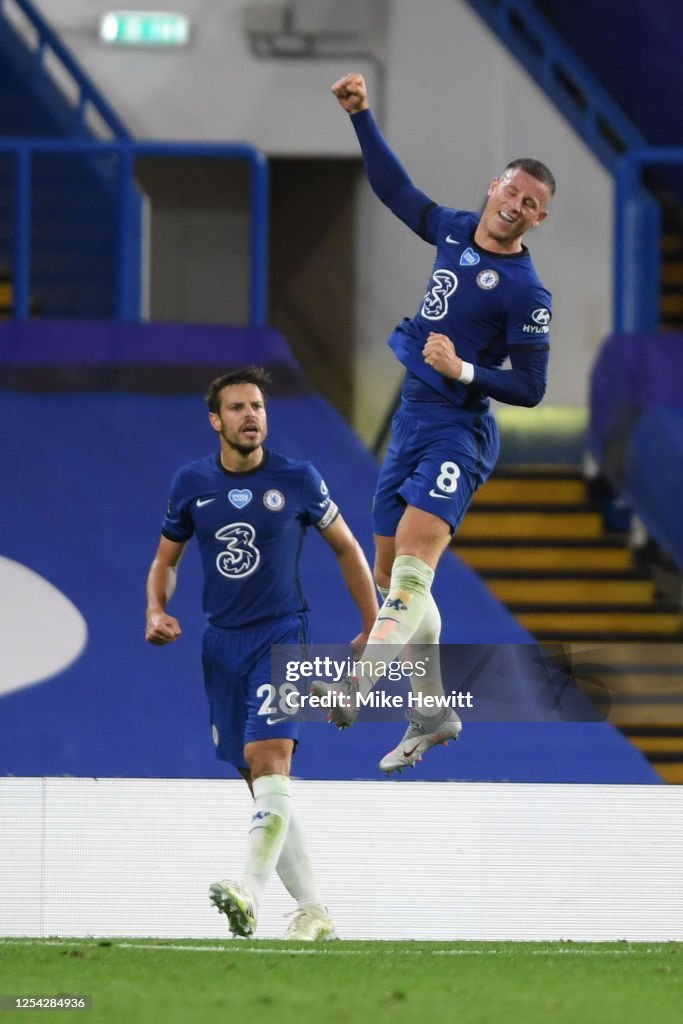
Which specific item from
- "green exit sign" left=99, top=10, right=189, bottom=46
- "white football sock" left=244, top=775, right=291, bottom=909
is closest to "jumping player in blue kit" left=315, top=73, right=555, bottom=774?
"white football sock" left=244, top=775, right=291, bottom=909

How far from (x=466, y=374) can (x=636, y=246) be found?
3.12m

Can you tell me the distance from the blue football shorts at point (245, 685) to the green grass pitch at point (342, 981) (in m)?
0.65

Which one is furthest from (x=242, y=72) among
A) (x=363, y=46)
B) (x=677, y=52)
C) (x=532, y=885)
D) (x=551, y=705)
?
(x=532, y=885)

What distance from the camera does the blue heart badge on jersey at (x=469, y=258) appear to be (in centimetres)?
545

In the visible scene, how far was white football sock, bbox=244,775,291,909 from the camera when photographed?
570cm

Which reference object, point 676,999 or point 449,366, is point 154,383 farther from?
point 676,999

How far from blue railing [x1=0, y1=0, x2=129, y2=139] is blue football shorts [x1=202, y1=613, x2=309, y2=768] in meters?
3.64

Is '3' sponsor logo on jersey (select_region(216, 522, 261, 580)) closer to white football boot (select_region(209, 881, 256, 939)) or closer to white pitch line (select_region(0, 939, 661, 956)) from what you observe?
white football boot (select_region(209, 881, 256, 939))

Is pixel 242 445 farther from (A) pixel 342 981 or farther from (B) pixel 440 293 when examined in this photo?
(A) pixel 342 981

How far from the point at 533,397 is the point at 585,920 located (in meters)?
2.63

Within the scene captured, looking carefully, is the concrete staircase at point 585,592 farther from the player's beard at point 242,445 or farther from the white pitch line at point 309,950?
the player's beard at point 242,445

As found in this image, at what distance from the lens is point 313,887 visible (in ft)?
20.0

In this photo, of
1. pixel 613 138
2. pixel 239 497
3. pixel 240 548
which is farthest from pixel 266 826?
pixel 613 138

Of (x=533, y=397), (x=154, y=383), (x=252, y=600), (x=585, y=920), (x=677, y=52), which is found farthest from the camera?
(x=677, y=52)
